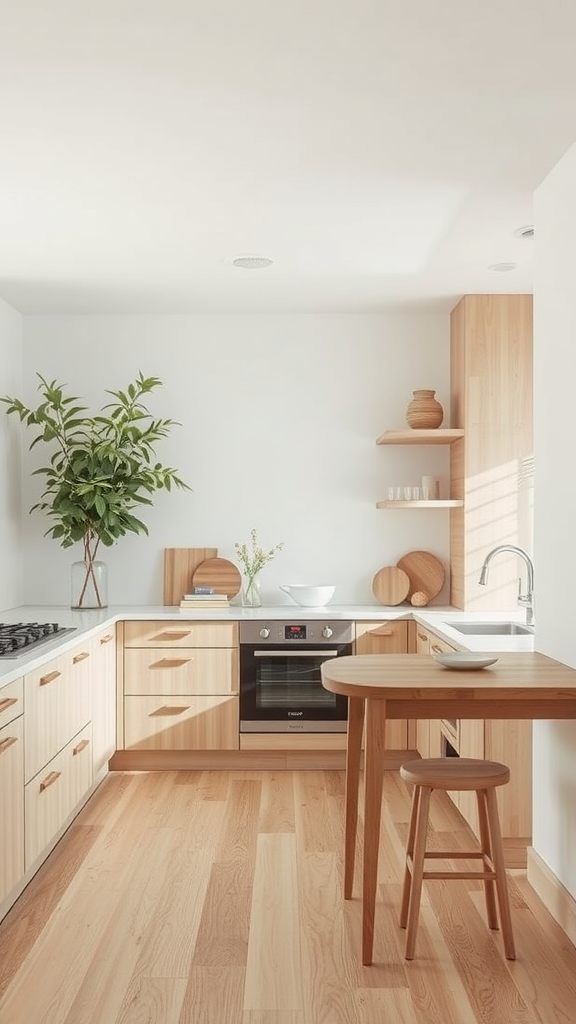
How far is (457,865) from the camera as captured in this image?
12.4 ft

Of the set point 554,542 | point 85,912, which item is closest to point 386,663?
point 554,542

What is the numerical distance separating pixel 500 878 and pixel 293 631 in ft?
7.67

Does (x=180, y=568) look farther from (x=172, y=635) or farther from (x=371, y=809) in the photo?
(x=371, y=809)

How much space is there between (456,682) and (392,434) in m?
2.60

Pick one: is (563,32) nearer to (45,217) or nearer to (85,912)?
(45,217)

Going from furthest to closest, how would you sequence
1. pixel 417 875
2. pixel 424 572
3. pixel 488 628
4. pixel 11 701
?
pixel 424 572 < pixel 488 628 < pixel 11 701 < pixel 417 875

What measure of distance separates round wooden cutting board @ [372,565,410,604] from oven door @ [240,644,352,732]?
53 cm

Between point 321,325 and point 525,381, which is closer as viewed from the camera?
point 525,381

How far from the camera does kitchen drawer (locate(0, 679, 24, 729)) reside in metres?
3.13

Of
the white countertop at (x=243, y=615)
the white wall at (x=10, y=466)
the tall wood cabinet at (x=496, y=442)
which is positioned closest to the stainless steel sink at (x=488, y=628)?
the white countertop at (x=243, y=615)

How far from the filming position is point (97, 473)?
17.2ft

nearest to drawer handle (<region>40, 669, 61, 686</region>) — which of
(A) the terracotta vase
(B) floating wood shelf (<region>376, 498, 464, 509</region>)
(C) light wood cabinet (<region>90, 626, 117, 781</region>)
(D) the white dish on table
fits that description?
(C) light wood cabinet (<region>90, 626, 117, 781</region>)

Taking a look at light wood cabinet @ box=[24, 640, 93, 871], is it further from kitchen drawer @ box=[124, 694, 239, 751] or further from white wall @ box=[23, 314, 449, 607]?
white wall @ box=[23, 314, 449, 607]

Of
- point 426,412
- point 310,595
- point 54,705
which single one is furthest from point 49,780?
point 426,412
